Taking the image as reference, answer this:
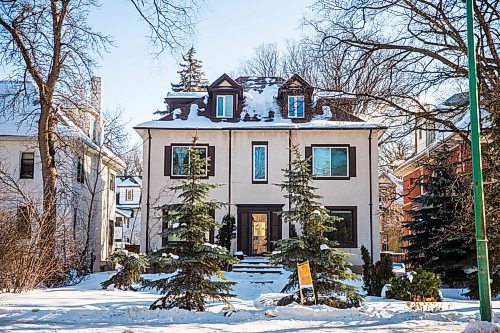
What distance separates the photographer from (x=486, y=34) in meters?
14.2

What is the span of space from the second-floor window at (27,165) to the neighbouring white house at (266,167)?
18.0 feet

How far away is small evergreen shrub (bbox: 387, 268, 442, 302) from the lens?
592 inches

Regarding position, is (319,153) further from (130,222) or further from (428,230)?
(130,222)

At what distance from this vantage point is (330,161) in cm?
2698

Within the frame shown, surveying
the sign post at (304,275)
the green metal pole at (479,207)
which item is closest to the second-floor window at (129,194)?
the sign post at (304,275)

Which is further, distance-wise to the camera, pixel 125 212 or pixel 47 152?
pixel 125 212

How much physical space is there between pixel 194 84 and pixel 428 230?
3391 cm

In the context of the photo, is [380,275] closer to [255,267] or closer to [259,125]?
[255,267]

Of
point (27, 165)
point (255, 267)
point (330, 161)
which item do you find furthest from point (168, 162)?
point (330, 161)

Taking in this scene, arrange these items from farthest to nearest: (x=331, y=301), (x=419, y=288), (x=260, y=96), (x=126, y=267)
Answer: (x=260, y=96) → (x=126, y=267) → (x=419, y=288) → (x=331, y=301)

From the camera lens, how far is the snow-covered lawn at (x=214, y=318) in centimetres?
1048

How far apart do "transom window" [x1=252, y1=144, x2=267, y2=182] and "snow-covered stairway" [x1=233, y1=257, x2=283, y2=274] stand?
3.96 meters

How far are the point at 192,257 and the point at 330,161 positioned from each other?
15671 mm

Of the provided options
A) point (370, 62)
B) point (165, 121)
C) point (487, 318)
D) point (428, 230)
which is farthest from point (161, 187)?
point (487, 318)
